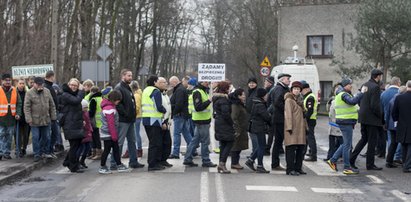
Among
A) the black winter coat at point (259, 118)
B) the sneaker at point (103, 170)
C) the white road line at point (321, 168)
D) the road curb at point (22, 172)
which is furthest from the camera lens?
the white road line at point (321, 168)

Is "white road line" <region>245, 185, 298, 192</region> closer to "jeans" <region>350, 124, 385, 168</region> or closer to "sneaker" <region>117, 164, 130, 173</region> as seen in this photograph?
"jeans" <region>350, 124, 385, 168</region>

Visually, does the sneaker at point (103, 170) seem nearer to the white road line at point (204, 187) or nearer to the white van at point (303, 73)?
the white road line at point (204, 187)

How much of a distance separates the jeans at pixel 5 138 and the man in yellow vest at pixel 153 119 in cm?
326

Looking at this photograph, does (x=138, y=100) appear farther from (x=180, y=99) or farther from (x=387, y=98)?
(x=387, y=98)

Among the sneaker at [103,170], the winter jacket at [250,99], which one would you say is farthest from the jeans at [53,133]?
the winter jacket at [250,99]

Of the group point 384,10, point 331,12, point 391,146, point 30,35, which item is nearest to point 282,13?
point 331,12

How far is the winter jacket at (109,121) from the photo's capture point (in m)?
11.2

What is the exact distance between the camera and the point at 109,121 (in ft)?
36.8

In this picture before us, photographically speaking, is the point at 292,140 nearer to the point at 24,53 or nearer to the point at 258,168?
the point at 258,168

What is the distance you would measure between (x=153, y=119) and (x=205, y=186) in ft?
7.07

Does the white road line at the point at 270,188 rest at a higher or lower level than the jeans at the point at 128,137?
lower

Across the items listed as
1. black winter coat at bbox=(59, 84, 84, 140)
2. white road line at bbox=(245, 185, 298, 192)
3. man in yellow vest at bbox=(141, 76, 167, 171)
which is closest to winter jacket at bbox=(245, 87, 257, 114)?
man in yellow vest at bbox=(141, 76, 167, 171)

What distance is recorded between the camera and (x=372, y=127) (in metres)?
12.0

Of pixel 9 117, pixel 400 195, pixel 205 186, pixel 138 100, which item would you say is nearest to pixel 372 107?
pixel 400 195
